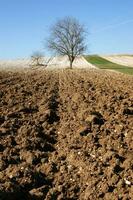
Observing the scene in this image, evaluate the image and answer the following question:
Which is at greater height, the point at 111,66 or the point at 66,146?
the point at 66,146

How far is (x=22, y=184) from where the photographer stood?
823 cm

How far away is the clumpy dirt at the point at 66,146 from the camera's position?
26.4ft

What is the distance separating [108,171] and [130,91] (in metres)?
7.48

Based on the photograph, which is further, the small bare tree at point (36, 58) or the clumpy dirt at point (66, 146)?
the small bare tree at point (36, 58)

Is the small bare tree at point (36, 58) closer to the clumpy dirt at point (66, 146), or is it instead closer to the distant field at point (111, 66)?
the distant field at point (111, 66)

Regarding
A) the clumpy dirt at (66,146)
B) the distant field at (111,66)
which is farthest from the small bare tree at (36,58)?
the clumpy dirt at (66,146)

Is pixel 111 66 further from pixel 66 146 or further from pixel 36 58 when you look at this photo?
Result: pixel 66 146

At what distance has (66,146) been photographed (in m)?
9.95

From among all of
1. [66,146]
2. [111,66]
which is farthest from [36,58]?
[66,146]

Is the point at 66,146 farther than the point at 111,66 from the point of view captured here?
No

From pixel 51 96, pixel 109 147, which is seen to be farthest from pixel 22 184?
pixel 51 96

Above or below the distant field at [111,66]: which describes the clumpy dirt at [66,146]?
above

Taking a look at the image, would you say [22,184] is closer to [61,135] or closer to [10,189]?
[10,189]

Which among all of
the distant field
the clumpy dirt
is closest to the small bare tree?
the distant field
